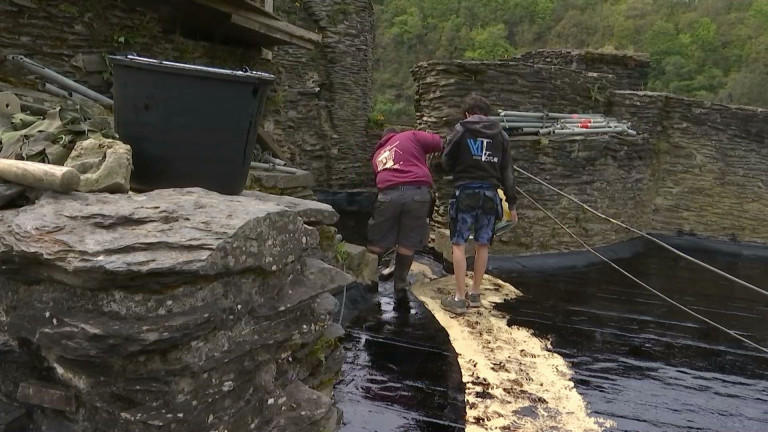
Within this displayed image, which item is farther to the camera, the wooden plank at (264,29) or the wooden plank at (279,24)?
the wooden plank at (279,24)

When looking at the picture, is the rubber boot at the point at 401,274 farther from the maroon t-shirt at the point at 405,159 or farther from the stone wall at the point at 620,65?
the stone wall at the point at 620,65

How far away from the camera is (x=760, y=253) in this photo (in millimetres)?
8789

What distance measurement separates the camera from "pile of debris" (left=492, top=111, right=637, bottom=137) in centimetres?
693

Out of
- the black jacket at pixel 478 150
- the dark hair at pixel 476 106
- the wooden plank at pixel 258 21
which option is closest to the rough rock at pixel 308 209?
the black jacket at pixel 478 150

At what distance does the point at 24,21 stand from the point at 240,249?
338cm

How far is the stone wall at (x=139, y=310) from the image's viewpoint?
1.90m

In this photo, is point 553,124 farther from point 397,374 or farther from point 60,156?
point 60,156

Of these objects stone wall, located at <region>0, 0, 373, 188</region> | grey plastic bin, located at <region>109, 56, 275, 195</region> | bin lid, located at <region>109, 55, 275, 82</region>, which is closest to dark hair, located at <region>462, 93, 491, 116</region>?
stone wall, located at <region>0, 0, 373, 188</region>

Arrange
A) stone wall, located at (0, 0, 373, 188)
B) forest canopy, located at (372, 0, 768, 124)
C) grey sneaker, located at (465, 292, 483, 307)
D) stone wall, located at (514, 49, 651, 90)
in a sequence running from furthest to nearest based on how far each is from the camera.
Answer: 1. forest canopy, located at (372, 0, 768, 124)
2. stone wall, located at (0, 0, 373, 188)
3. stone wall, located at (514, 49, 651, 90)
4. grey sneaker, located at (465, 292, 483, 307)

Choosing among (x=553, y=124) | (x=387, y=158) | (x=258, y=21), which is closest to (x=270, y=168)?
(x=387, y=158)

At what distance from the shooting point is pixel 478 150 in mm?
4871

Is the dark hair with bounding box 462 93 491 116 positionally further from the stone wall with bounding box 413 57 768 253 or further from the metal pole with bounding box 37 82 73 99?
the metal pole with bounding box 37 82 73 99

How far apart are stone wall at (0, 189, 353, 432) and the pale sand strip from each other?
1466mm

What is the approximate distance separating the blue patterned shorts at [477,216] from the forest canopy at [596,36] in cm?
2609
